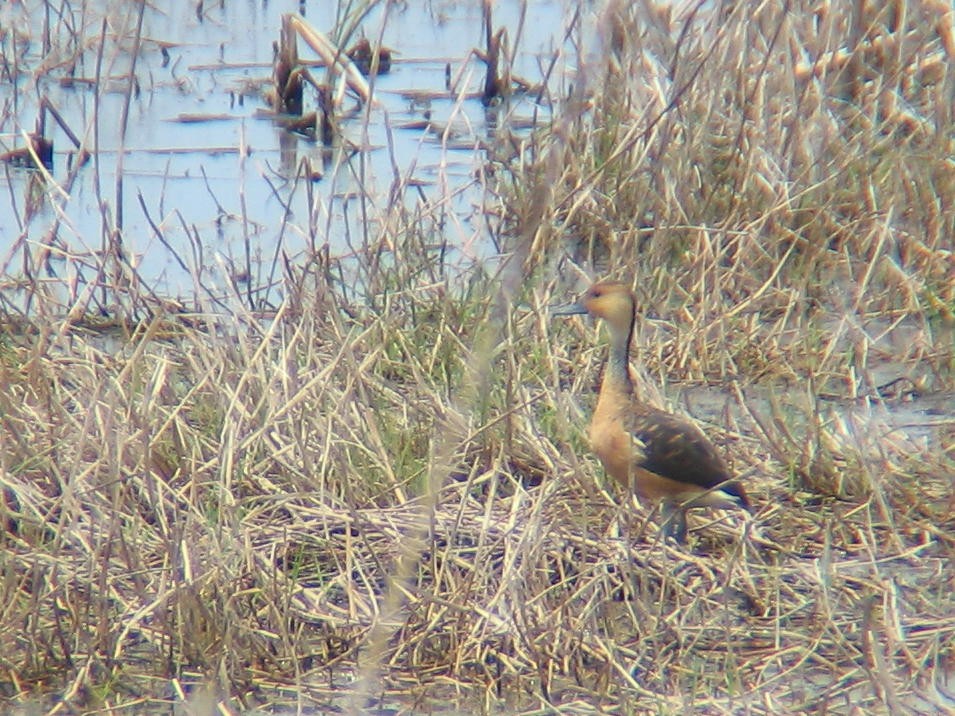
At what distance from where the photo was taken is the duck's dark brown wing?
163 inches

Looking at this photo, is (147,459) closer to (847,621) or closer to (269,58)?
(847,621)

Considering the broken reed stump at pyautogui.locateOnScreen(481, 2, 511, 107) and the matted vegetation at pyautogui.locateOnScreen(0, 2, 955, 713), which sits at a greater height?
the broken reed stump at pyautogui.locateOnScreen(481, 2, 511, 107)

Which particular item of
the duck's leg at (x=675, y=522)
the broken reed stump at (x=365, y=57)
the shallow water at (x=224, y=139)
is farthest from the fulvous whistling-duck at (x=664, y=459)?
the broken reed stump at (x=365, y=57)

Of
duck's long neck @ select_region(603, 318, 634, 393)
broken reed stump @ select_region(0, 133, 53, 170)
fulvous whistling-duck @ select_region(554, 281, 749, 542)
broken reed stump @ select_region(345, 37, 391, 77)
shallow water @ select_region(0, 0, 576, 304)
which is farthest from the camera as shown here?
broken reed stump @ select_region(345, 37, 391, 77)

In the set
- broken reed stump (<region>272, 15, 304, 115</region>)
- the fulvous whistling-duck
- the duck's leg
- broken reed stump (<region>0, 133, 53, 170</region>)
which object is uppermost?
broken reed stump (<region>272, 15, 304, 115</region>)

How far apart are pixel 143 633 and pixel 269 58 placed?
20.7 ft

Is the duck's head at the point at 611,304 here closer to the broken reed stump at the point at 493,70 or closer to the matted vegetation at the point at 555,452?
the matted vegetation at the point at 555,452

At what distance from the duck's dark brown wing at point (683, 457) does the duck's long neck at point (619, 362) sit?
0.24 meters

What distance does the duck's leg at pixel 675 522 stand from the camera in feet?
13.7

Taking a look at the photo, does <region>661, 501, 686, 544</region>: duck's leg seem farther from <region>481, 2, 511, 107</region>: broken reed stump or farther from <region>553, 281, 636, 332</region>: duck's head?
<region>481, 2, 511, 107</region>: broken reed stump

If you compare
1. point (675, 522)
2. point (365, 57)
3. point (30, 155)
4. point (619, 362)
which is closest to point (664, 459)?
point (675, 522)

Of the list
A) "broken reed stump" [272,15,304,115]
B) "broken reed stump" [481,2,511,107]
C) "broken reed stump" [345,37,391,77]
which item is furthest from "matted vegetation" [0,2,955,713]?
"broken reed stump" [345,37,391,77]

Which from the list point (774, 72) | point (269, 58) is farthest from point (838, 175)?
point (269, 58)

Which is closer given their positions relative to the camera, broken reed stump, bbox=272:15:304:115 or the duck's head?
the duck's head
